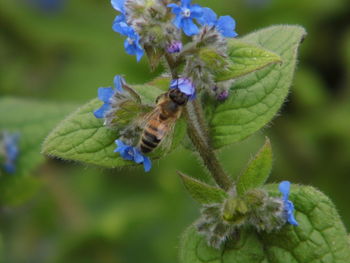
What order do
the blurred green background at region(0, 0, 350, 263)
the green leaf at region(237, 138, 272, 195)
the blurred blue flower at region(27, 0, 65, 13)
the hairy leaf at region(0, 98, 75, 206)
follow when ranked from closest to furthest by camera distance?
the green leaf at region(237, 138, 272, 195) < the hairy leaf at region(0, 98, 75, 206) < the blurred green background at region(0, 0, 350, 263) < the blurred blue flower at region(27, 0, 65, 13)

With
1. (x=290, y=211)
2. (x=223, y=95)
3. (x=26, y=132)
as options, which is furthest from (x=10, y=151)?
(x=290, y=211)

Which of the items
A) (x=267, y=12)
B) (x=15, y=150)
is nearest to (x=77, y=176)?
(x=15, y=150)

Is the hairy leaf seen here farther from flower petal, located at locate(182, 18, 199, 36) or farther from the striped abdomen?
flower petal, located at locate(182, 18, 199, 36)

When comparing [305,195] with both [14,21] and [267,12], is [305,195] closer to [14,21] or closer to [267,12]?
[267,12]

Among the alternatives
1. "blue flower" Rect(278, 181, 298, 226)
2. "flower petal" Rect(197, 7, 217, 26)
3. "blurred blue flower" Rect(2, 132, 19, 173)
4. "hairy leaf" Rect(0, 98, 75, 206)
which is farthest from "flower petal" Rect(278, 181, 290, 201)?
"blurred blue flower" Rect(2, 132, 19, 173)

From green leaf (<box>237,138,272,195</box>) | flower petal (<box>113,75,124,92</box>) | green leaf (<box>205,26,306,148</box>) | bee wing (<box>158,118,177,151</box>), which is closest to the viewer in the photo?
bee wing (<box>158,118,177,151</box>)

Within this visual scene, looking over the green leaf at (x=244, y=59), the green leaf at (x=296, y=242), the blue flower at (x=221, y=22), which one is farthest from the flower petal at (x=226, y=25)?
the green leaf at (x=296, y=242)

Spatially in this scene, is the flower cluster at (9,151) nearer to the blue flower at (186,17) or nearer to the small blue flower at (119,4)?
the small blue flower at (119,4)
